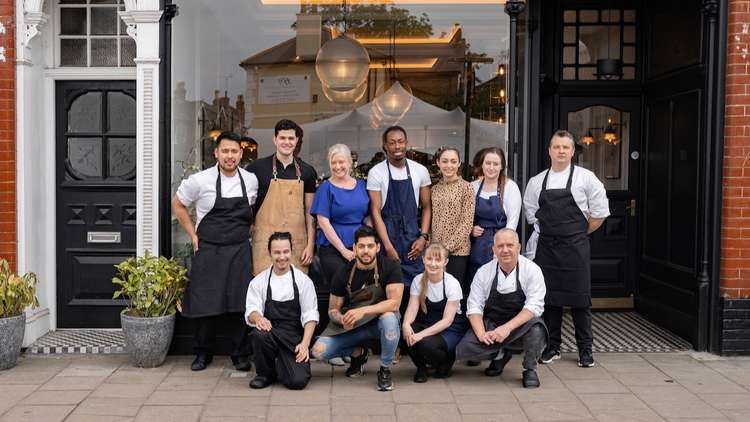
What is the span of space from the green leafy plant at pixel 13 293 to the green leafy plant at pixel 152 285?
703 mm

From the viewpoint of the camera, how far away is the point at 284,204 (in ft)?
21.0

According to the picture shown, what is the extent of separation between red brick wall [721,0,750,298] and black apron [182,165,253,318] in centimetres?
398

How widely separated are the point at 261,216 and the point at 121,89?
2.15 metres

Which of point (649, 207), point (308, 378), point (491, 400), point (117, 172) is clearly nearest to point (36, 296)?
point (117, 172)

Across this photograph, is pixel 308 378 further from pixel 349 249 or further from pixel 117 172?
pixel 117 172

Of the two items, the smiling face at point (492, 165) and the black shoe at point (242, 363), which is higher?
the smiling face at point (492, 165)

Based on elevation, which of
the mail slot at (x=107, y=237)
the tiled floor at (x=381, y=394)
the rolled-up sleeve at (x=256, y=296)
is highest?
the mail slot at (x=107, y=237)

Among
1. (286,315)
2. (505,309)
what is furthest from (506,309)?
(286,315)

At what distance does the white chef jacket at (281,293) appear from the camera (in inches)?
231

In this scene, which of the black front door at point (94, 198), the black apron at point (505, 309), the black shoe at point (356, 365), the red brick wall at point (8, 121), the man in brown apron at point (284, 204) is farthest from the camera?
the black front door at point (94, 198)

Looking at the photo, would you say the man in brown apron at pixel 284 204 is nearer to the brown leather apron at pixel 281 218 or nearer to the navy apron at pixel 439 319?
the brown leather apron at pixel 281 218

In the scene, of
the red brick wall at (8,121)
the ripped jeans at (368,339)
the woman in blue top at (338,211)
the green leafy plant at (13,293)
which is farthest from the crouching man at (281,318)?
the red brick wall at (8,121)

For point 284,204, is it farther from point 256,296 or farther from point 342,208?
point 256,296

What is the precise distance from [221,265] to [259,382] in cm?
101
